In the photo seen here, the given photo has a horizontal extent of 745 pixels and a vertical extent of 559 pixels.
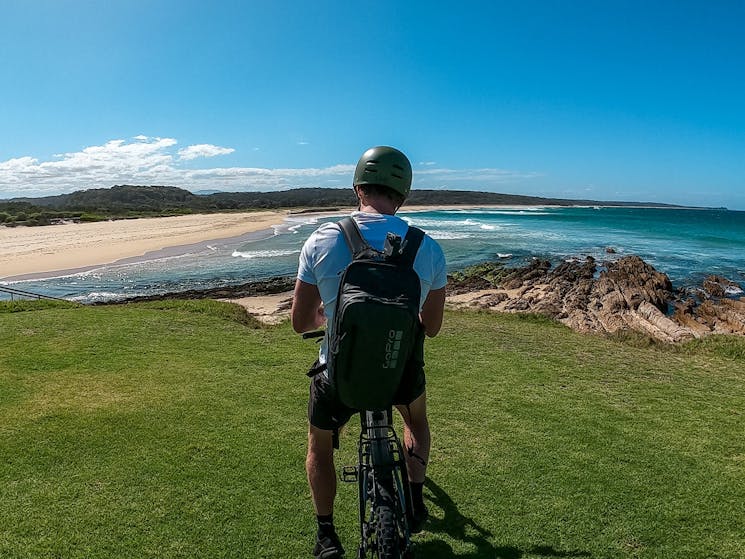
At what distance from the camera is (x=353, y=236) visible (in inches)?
97.2

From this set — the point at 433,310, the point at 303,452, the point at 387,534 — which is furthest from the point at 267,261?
the point at 387,534

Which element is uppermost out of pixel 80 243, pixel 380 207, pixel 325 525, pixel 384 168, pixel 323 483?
pixel 384 168

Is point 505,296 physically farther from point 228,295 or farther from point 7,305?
point 7,305

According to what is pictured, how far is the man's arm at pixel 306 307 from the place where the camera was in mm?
2611

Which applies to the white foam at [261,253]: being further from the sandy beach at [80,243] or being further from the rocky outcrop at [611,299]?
the rocky outcrop at [611,299]

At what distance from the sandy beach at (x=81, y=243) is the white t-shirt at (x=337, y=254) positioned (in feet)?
97.5

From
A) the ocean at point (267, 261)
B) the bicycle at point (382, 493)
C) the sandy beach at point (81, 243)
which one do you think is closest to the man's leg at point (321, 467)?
the bicycle at point (382, 493)

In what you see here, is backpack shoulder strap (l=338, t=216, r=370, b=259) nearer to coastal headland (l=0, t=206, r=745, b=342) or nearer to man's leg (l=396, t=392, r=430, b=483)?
man's leg (l=396, t=392, r=430, b=483)

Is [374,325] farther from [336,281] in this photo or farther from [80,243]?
[80,243]

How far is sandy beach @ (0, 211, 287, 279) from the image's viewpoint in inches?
1166

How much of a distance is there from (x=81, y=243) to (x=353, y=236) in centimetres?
4306

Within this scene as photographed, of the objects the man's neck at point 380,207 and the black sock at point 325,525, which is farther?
the black sock at point 325,525

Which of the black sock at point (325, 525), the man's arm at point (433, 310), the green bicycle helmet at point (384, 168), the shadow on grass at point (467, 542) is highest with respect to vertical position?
the green bicycle helmet at point (384, 168)


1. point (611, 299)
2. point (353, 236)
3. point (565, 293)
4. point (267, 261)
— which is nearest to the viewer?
point (353, 236)
